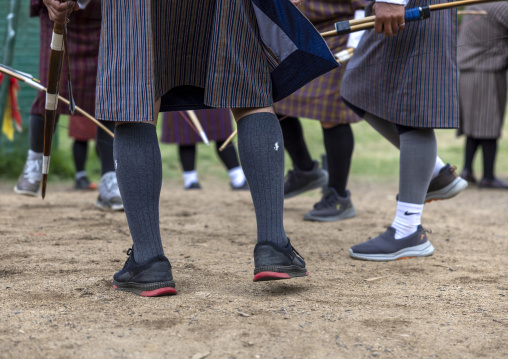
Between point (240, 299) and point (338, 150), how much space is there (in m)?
1.57

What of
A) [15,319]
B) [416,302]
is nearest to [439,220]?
[416,302]

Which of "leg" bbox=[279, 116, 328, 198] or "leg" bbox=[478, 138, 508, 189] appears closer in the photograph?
"leg" bbox=[279, 116, 328, 198]

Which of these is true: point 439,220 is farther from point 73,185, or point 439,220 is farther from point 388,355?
point 73,185

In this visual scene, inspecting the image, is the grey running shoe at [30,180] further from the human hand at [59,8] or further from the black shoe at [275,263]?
the black shoe at [275,263]

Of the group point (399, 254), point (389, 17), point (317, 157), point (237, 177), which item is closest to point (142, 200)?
point (389, 17)

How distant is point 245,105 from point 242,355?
696 millimetres

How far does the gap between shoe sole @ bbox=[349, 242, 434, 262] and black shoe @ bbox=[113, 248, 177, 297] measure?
88 centimetres

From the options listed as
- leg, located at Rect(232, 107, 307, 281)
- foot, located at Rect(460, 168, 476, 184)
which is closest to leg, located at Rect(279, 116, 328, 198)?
leg, located at Rect(232, 107, 307, 281)

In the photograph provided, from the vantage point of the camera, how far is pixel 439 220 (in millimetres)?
3475

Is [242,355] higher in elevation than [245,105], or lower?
lower

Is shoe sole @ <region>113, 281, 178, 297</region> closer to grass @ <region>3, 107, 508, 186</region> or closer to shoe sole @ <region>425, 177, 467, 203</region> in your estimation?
shoe sole @ <region>425, 177, 467, 203</region>

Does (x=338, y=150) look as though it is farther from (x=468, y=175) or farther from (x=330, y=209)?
(x=468, y=175)

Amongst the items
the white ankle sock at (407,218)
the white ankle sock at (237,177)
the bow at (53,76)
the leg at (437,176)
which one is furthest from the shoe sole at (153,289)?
the white ankle sock at (237,177)

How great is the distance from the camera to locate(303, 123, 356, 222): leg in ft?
10.5
